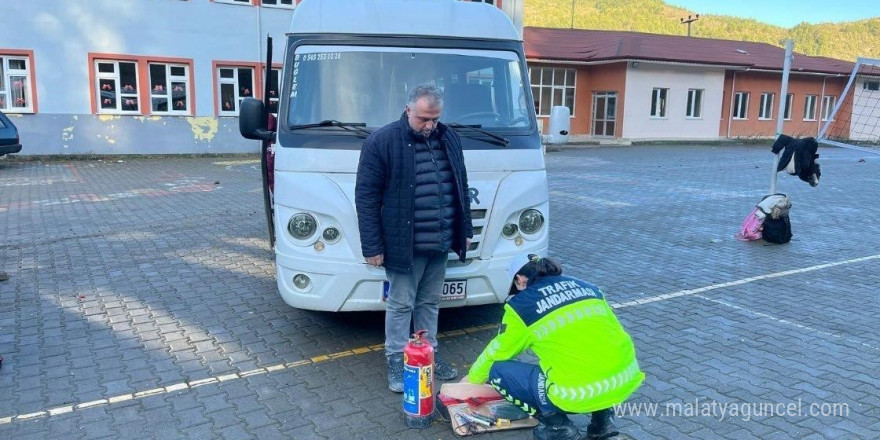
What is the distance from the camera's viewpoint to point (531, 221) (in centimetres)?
501

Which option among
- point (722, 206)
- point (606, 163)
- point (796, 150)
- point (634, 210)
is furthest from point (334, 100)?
point (606, 163)

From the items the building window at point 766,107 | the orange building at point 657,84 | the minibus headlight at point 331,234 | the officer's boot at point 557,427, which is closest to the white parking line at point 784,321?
the officer's boot at point 557,427

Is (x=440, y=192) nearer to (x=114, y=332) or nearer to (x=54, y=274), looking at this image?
(x=114, y=332)

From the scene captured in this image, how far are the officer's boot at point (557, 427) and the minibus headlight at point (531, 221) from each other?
5.54 feet

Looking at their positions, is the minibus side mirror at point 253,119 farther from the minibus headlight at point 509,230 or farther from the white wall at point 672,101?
the white wall at point 672,101

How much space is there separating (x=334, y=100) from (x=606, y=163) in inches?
727

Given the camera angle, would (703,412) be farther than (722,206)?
No

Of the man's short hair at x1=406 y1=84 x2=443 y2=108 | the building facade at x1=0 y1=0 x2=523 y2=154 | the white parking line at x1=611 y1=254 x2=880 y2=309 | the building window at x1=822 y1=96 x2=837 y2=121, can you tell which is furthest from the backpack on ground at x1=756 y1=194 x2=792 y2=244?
the building window at x1=822 y1=96 x2=837 y2=121

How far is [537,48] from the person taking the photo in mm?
33094

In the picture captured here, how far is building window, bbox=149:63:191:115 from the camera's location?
22.1 m

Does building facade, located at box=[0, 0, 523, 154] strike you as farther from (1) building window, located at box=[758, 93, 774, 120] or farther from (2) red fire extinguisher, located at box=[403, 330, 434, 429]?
(1) building window, located at box=[758, 93, 774, 120]

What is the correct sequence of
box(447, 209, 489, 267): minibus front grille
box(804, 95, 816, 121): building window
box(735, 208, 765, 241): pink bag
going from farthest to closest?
1. box(804, 95, 816, 121): building window
2. box(735, 208, 765, 241): pink bag
3. box(447, 209, 489, 267): minibus front grille

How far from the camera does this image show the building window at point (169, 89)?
22.1m

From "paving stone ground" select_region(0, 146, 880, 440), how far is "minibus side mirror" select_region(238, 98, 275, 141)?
65.2 inches
